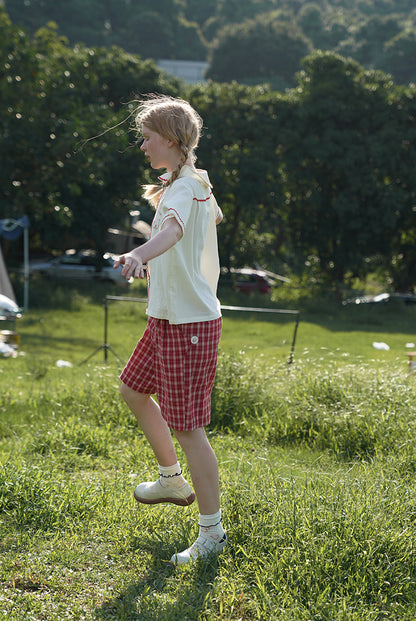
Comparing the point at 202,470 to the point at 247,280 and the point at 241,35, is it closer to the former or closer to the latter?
the point at 247,280

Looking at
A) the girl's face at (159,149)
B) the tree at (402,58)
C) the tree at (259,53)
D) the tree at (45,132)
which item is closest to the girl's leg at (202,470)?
the girl's face at (159,149)

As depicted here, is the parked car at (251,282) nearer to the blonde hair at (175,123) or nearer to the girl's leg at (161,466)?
the girl's leg at (161,466)

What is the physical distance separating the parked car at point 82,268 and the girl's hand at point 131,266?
931 inches

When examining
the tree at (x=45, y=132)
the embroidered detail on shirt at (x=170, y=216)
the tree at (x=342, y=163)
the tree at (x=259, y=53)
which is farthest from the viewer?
the tree at (x=259, y=53)

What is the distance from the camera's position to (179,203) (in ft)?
8.22

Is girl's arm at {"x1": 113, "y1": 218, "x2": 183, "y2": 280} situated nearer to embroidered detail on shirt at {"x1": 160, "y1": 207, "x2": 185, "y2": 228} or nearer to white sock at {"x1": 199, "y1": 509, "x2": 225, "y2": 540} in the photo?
embroidered detail on shirt at {"x1": 160, "y1": 207, "x2": 185, "y2": 228}

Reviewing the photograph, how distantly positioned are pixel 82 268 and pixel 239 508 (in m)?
25.0

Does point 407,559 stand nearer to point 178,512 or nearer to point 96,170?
point 178,512

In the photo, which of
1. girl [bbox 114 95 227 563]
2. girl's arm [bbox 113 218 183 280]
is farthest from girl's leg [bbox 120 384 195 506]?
girl's arm [bbox 113 218 183 280]

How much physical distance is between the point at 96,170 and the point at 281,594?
1644cm

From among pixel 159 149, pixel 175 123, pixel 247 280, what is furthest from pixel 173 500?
pixel 247 280

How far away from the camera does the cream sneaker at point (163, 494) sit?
293cm

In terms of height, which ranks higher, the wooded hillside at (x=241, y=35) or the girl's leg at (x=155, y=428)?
the wooded hillside at (x=241, y=35)

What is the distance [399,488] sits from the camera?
2.95 meters
